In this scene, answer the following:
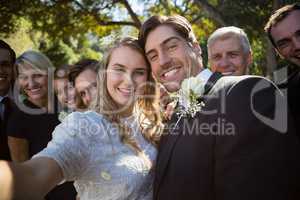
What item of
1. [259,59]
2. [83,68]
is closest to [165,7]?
[259,59]

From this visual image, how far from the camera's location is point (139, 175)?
2449 millimetres

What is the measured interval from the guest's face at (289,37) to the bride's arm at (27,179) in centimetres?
244

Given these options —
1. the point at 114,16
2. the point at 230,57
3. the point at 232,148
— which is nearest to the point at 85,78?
the point at 230,57

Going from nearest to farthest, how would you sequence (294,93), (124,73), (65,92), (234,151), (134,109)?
(234,151) < (294,93) < (124,73) < (134,109) < (65,92)

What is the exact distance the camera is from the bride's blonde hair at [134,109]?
2707 mm

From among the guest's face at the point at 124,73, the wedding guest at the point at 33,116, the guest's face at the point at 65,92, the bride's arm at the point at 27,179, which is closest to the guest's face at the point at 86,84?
the guest's face at the point at 65,92

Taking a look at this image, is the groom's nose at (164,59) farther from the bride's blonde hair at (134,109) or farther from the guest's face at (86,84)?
the guest's face at (86,84)

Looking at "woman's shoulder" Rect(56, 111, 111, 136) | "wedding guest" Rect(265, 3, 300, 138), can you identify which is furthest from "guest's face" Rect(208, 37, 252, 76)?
"woman's shoulder" Rect(56, 111, 111, 136)

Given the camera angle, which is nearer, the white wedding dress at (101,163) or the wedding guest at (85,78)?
the white wedding dress at (101,163)

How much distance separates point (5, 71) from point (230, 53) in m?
2.93

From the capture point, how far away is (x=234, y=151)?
1653 millimetres

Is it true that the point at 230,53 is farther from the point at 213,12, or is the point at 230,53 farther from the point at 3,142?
the point at 213,12

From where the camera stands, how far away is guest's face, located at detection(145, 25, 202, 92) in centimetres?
268

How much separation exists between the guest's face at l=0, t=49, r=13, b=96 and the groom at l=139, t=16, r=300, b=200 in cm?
331
